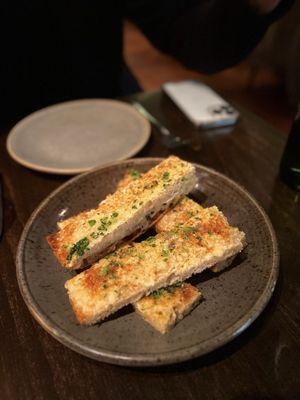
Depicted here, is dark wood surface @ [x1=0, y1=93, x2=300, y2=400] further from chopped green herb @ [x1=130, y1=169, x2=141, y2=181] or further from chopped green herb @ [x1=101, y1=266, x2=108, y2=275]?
chopped green herb @ [x1=130, y1=169, x2=141, y2=181]

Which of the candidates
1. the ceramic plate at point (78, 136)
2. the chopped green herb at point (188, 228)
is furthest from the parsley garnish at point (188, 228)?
the ceramic plate at point (78, 136)

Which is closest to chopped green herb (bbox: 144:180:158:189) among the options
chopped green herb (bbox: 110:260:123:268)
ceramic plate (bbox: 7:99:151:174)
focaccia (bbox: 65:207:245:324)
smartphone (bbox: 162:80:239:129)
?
focaccia (bbox: 65:207:245:324)

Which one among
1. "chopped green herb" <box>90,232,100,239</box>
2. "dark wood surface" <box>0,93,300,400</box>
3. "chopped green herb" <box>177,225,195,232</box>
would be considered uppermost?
"chopped green herb" <box>177,225,195,232</box>

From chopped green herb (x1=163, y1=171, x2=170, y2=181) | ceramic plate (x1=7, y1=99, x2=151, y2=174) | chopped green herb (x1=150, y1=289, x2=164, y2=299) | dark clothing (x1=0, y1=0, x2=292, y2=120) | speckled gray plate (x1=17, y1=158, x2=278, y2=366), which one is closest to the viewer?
speckled gray plate (x1=17, y1=158, x2=278, y2=366)

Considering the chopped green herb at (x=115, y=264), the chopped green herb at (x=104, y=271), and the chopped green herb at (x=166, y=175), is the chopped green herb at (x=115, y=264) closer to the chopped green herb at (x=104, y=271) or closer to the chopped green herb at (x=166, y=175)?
the chopped green herb at (x=104, y=271)

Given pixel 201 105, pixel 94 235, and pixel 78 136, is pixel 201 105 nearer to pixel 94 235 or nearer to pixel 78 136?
pixel 78 136

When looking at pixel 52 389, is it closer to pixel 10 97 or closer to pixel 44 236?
pixel 44 236

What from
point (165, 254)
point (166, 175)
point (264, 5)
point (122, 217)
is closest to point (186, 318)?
point (165, 254)
